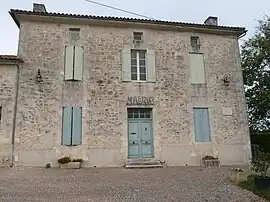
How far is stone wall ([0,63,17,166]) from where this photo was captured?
9.88m

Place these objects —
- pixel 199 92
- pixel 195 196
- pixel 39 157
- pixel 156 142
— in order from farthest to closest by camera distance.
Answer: pixel 199 92
pixel 156 142
pixel 39 157
pixel 195 196

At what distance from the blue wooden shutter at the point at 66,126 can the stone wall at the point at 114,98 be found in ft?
0.60

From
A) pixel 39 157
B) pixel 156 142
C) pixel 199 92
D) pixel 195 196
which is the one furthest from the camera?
pixel 199 92

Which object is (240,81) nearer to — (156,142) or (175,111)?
(175,111)

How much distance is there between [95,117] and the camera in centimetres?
1077

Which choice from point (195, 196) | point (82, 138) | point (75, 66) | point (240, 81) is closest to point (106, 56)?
point (75, 66)

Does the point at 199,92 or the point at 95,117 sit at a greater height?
the point at 199,92

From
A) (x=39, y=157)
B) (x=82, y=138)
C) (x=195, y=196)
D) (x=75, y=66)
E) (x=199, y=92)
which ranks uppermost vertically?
(x=75, y=66)

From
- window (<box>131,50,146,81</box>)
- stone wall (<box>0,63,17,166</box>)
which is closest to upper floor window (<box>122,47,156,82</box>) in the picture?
window (<box>131,50,146,81</box>)

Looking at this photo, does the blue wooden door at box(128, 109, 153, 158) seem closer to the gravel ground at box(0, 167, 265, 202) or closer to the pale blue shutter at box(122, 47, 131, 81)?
the pale blue shutter at box(122, 47, 131, 81)

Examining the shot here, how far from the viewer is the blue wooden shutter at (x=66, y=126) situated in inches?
409

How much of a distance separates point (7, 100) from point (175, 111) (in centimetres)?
644

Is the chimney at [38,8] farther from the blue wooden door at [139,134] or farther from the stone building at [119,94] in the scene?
the blue wooden door at [139,134]

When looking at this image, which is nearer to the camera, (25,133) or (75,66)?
(25,133)
